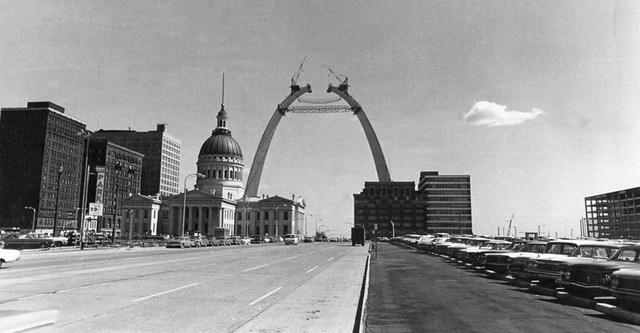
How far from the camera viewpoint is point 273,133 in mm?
181750

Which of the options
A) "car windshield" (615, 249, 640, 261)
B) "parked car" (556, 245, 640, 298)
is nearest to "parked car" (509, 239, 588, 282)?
"parked car" (556, 245, 640, 298)

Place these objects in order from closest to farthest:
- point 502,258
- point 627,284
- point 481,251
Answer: point 627,284 → point 502,258 → point 481,251

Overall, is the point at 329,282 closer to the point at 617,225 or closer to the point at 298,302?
the point at 298,302

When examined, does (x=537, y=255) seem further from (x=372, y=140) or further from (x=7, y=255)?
(x=372, y=140)

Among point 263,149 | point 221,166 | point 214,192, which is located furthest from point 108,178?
point 263,149

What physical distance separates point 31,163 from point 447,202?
148212 mm

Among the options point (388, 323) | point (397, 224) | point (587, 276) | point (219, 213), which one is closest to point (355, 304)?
point (388, 323)

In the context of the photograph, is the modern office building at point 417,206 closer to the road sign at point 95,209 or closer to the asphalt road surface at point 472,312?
the road sign at point 95,209

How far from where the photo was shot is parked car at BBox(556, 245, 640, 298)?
12.9 m

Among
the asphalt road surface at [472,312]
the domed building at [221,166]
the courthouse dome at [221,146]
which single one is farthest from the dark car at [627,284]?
the courthouse dome at [221,146]

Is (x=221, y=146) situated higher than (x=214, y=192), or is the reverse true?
(x=221, y=146)

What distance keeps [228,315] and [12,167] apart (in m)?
167

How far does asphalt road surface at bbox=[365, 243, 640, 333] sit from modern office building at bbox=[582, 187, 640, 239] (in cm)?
9288

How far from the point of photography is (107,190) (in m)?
172
